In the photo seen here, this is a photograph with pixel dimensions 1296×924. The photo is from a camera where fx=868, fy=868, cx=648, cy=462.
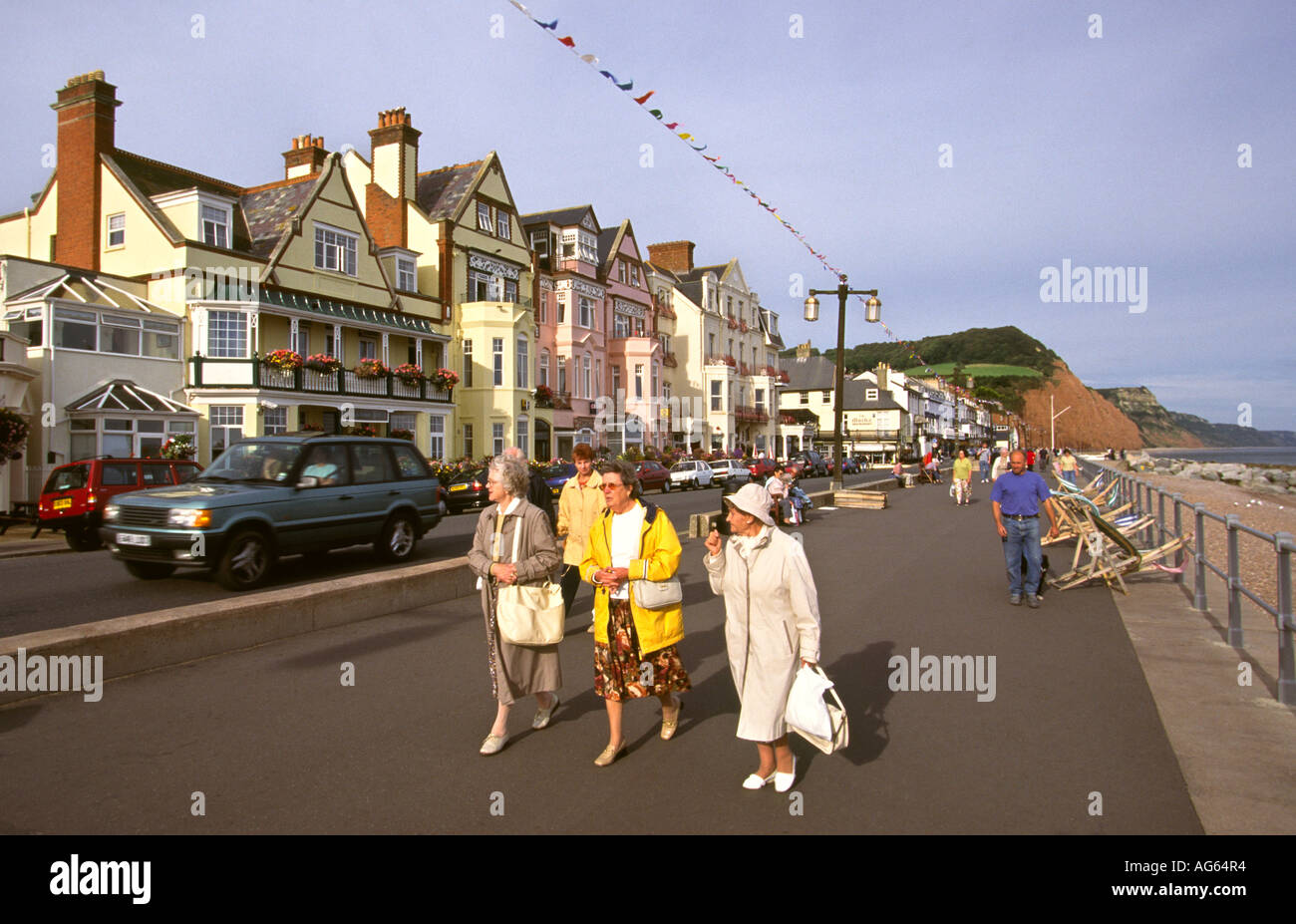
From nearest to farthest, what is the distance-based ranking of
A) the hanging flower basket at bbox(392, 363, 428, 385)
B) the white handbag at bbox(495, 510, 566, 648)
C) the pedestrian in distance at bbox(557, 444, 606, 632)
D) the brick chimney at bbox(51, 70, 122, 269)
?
the white handbag at bbox(495, 510, 566, 648)
the pedestrian in distance at bbox(557, 444, 606, 632)
the brick chimney at bbox(51, 70, 122, 269)
the hanging flower basket at bbox(392, 363, 428, 385)

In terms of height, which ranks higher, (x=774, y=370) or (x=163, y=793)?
(x=774, y=370)

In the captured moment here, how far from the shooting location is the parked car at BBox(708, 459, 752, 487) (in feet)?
130

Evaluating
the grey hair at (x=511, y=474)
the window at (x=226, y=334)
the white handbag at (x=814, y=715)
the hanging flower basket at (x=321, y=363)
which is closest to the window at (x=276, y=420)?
the hanging flower basket at (x=321, y=363)

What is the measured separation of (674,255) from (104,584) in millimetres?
53545

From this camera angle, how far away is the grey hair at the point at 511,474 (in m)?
5.17

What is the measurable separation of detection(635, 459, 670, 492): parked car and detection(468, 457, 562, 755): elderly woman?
2904cm

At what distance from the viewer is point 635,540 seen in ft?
16.1

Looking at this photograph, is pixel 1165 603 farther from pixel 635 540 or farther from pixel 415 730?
pixel 415 730

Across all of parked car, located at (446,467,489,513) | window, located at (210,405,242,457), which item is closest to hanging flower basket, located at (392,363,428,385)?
window, located at (210,405,242,457)

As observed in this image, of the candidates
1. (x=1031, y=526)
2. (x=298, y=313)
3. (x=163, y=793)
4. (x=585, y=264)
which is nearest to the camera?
(x=163, y=793)

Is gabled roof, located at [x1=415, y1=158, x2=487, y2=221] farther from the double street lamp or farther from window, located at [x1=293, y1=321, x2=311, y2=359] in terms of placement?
the double street lamp
